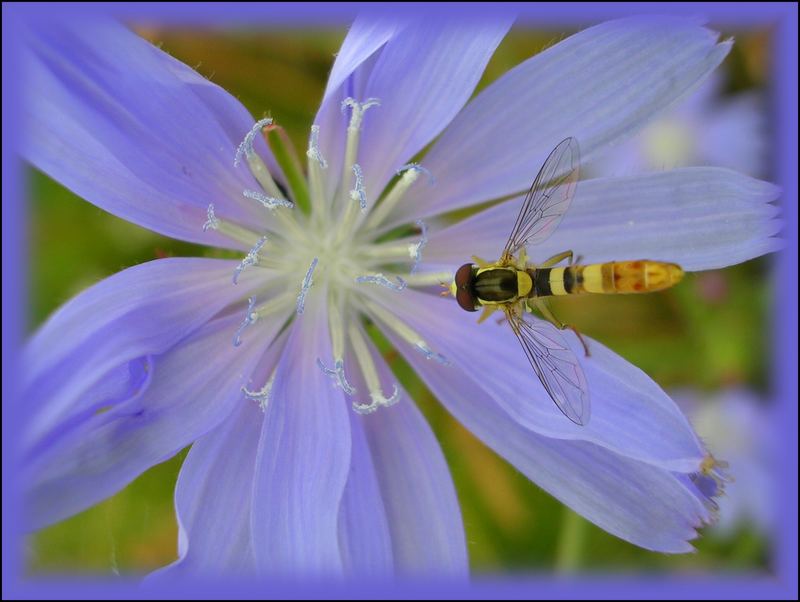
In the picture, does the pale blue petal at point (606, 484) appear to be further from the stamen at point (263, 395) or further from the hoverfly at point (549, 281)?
the stamen at point (263, 395)

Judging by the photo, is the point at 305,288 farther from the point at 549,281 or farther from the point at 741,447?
the point at 741,447

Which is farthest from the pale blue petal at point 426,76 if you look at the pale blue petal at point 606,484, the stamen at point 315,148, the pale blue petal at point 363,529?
the pale blue petal at point 363,529

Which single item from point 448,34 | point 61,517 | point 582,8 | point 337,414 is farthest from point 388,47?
point 61,517

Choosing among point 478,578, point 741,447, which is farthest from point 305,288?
point 741,447

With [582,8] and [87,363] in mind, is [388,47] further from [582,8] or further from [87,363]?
[87,363]

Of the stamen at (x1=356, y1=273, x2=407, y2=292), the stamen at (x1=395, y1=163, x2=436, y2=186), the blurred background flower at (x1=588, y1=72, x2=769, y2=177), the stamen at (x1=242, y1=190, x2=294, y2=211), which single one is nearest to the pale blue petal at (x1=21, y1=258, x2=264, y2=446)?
the stamen at (x1=242, y1=190, x2=294, y2=211)

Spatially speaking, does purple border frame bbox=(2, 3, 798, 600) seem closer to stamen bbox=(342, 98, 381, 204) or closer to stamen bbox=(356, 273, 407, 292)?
stamen bbox=(342, 98, 381, 204)
